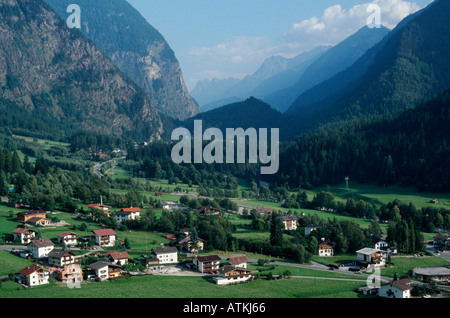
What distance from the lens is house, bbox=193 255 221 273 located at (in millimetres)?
51000

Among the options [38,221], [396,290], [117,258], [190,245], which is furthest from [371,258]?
[38,221]

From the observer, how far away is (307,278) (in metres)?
49.9

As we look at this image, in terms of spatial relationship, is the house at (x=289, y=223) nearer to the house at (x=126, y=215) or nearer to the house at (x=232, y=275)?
the house at (x=126, y=215)

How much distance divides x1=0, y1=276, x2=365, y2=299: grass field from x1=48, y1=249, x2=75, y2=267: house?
19.8 feet

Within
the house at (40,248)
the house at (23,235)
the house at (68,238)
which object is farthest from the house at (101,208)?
the house at (40,248)

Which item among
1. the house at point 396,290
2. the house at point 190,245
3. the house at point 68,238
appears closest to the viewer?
the house at point 396,290

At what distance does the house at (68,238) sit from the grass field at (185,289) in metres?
13.5

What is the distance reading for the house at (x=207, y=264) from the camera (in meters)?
51.0

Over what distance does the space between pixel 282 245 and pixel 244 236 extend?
6466mm

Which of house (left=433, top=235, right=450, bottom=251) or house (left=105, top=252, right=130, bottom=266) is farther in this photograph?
house (left=433, top=235, right=450, bottom=251)

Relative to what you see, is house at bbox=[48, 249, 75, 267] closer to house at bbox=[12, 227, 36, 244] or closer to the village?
the village

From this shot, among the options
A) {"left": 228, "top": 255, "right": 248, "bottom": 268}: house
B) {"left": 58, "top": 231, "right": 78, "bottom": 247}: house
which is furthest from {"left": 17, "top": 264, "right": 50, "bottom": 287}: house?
{"left": 228, "top": 255, "right": 248, "bottom": 268}: house
